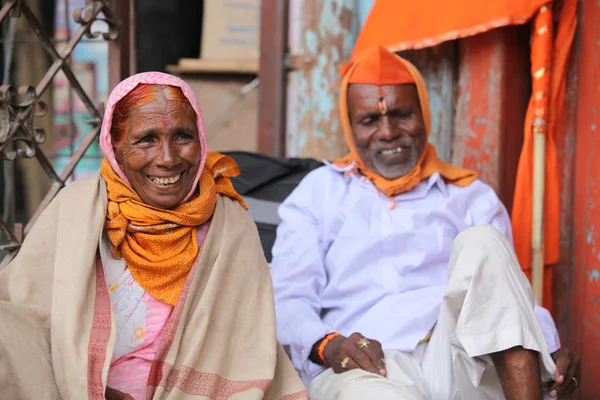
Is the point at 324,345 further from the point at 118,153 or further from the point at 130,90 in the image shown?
the point at 130,90

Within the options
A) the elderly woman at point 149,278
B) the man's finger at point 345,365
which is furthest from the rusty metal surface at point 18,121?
the man's finger at point 345,365

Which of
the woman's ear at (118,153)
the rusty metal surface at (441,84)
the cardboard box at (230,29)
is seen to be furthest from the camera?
the cardboard box at (230,29)

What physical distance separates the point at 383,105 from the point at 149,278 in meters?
1.35

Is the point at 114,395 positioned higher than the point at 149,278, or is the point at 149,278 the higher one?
the point at 149,278

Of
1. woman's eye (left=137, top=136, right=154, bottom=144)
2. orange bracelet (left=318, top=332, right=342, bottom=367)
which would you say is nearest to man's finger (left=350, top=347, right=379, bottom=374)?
orange bracelet (left=318, top=332, right=342, bottom=367)

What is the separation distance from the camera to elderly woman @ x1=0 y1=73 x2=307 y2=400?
7.73ft

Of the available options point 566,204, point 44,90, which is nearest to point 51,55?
point 44,90

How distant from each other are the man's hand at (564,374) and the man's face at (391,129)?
1015 millimetres

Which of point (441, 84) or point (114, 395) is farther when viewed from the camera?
point (441, 84)

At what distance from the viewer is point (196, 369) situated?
2.44 metres

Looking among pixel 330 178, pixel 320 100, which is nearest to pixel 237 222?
pixel 330 178

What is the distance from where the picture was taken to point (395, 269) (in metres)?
3.18

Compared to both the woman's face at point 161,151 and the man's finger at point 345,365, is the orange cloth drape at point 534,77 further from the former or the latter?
the woman's face at point 161,151

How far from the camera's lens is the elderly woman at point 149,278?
236 centimetres
